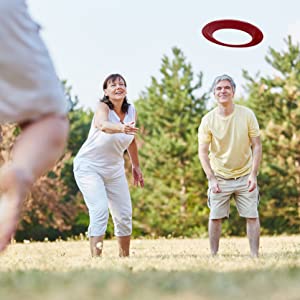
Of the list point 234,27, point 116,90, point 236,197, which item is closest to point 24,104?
point 116,90

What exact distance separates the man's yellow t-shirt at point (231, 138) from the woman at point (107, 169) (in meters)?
0.82

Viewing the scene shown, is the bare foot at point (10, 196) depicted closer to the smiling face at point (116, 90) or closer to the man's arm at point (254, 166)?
the smiling face at point (116, 90)

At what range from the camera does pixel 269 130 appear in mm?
26172

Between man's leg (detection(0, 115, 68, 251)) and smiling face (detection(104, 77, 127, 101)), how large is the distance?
4036 millimetres

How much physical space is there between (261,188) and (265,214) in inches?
40.4

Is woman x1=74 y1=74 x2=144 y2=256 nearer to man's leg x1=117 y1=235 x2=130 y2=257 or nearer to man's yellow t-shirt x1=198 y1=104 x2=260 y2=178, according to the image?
man's leg x1=117 y1=235 x2=130 y2=257

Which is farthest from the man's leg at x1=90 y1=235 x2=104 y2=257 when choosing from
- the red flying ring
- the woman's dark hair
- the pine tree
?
the pine tree

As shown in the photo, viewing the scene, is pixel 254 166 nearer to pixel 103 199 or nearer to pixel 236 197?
pixel 236 197

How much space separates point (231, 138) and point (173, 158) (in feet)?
66.3

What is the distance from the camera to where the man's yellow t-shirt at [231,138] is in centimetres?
720

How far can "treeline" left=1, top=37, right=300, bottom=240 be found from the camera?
26.5 m

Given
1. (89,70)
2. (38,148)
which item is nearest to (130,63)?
(89,70)

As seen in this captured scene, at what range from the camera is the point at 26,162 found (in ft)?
9.69

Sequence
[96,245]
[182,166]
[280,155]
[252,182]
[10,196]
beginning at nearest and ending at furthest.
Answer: [10,196] < [96,245] < [252,182] < [280,155] < [182,166]
